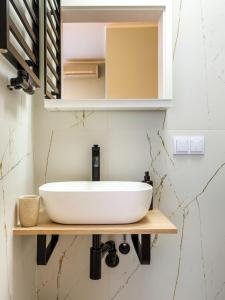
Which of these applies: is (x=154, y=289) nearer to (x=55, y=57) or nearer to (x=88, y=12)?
(x=55, y=57)

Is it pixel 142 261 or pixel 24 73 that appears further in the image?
pixel 142 261

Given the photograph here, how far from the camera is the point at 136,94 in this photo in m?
1.58

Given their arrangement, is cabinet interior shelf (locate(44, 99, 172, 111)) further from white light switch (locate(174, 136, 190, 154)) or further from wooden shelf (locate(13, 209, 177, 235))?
wooden shelf (locate(13, 209, 177, 235))

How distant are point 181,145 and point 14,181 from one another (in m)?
0.87

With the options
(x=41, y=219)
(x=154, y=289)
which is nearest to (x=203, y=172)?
(x=154, y=289)

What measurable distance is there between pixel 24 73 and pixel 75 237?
90 centimetres

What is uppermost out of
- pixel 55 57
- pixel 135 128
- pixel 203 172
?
pixel 55 57

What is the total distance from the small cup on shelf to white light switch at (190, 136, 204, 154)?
0.87m

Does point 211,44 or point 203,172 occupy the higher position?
point 211,44

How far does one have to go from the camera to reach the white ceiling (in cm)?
156

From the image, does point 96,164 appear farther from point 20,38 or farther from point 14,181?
point 20,38

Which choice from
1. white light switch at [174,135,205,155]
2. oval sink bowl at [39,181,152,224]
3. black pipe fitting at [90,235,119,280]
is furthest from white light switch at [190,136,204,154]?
black pipe fitting at [90,235,119,280]

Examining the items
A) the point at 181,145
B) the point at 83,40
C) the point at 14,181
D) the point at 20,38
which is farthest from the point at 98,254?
the point at 83,40

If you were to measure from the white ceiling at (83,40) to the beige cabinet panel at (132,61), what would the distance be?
4 cm
